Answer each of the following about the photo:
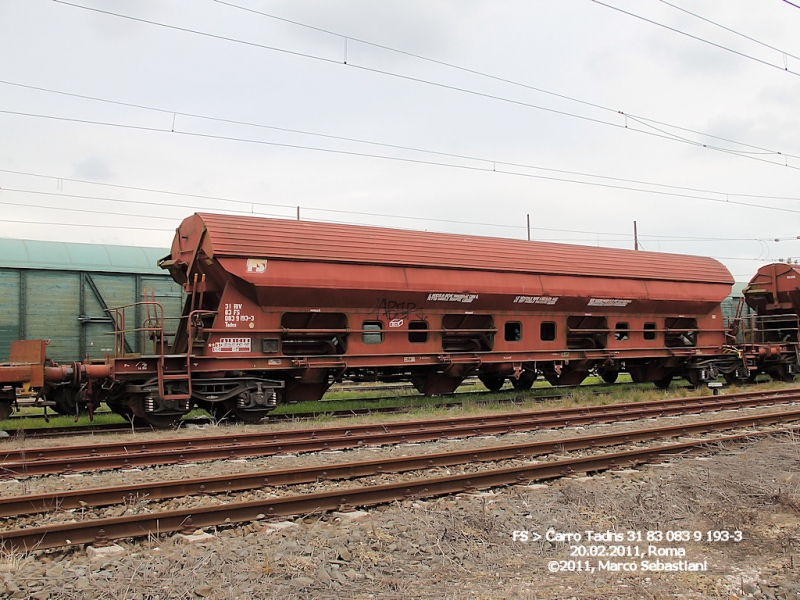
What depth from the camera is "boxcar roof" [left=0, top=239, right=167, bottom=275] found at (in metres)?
16.6

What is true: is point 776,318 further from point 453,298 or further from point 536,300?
point 453,298

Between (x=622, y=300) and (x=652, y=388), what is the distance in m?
3.99

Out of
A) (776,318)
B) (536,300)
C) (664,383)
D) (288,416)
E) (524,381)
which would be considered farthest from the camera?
(776,318)

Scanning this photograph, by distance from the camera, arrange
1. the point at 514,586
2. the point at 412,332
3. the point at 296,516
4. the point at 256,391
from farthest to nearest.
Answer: the point at 412,332
the point at 256,391
the point at 296,516
the point at 514,586

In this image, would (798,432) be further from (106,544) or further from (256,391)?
(106,544)

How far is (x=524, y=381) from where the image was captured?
17500 mm

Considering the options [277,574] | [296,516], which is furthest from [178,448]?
[277,574]

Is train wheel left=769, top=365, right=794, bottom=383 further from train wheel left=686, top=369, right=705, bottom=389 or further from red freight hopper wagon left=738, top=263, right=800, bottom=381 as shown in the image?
train wheel left=686, top=369, right=705, bottom=389

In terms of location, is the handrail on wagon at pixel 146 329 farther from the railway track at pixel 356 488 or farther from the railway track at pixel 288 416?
the railway track at pixel 356 488

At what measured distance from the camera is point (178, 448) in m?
9.11

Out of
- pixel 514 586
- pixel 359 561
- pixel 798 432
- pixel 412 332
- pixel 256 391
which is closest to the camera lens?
pixel 514 586

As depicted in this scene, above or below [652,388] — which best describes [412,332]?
above

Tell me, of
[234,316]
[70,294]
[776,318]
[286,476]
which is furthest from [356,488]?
[776,318]

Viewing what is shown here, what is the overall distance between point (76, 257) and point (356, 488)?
46.6 ft
